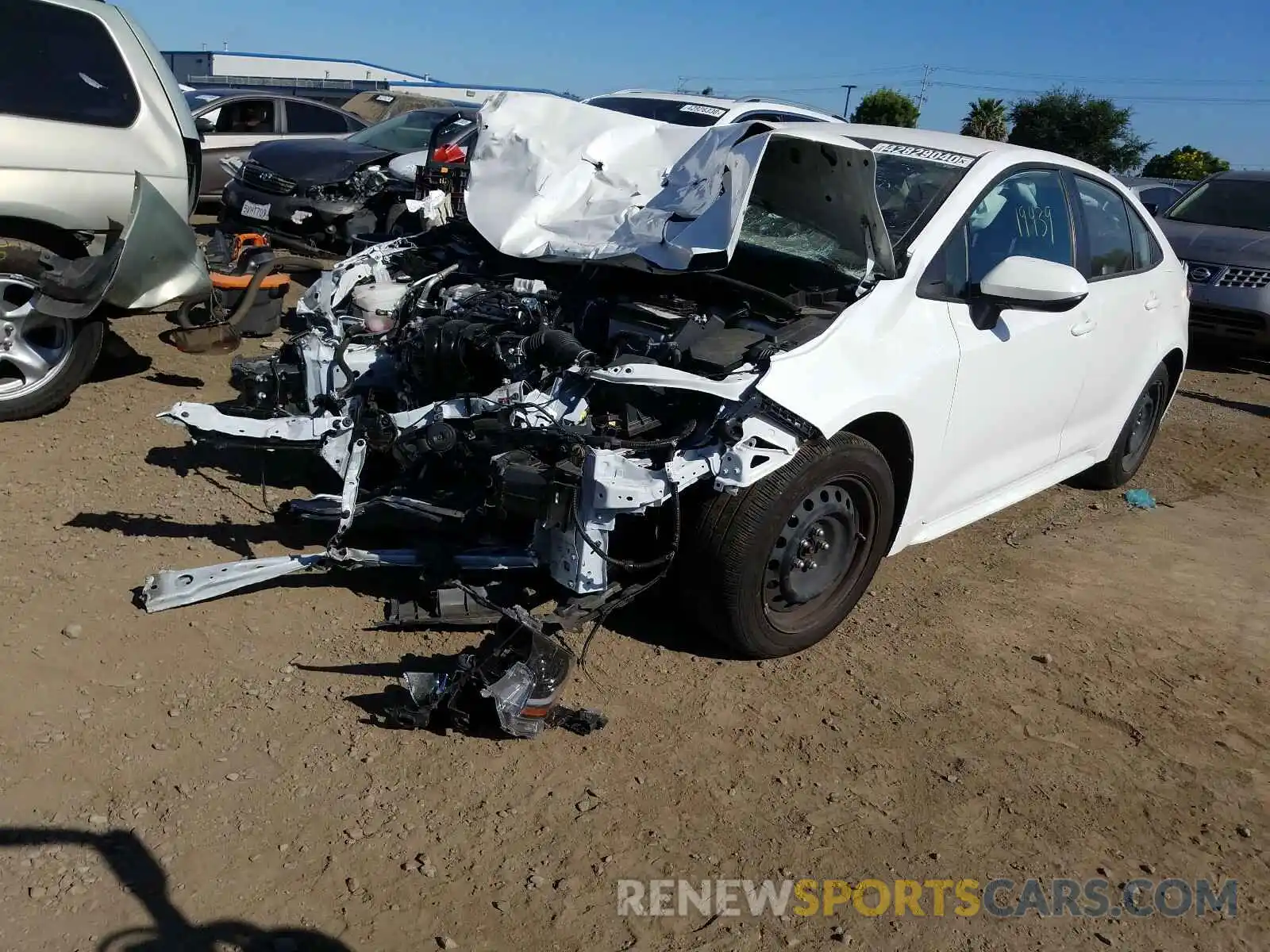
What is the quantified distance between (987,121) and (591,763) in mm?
40680

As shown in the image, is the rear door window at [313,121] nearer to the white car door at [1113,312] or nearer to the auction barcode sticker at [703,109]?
the auction barcode sticker at [703,109]

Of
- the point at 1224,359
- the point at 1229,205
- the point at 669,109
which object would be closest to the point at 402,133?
the point at 669,109

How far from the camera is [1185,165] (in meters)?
37.4

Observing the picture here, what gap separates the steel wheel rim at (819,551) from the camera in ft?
12.1

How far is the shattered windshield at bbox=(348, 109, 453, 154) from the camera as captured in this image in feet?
39.4

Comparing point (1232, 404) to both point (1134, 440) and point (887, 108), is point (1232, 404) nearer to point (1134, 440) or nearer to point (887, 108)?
point (1134, 440)

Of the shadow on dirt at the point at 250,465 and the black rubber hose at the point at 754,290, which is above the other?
the black rubber hose at the point at 754,290

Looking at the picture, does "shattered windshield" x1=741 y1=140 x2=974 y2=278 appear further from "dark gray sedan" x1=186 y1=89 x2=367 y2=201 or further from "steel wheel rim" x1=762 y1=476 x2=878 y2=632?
"dark gray sedan" x1=186 y1=89 x2=367 y2=201

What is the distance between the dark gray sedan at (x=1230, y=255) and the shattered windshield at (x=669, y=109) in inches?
185

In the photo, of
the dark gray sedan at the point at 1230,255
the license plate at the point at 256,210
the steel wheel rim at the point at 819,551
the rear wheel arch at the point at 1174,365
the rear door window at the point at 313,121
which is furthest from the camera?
the rear door window at the point at 313,121

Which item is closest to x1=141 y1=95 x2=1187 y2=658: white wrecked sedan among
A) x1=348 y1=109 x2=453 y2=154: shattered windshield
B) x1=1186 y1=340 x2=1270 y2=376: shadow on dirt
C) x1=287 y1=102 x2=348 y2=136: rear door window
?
x1=1186 y1=340 x2=1270 y2=376: shadow on dirt

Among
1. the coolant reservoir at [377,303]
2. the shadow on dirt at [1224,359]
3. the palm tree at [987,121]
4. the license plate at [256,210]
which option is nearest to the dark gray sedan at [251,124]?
the license plate at [256,210]

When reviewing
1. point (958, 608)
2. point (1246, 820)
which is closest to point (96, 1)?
point (958, 608)

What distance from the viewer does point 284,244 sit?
33.7 ft
